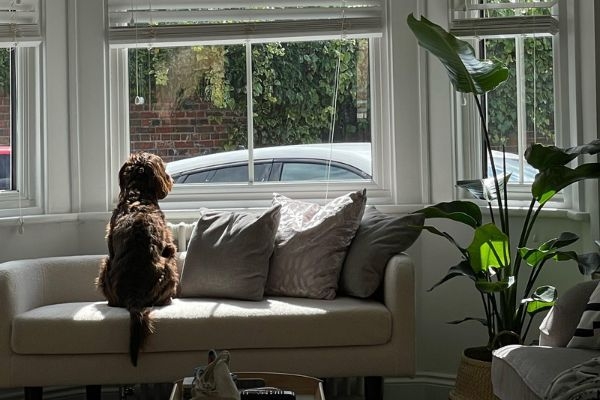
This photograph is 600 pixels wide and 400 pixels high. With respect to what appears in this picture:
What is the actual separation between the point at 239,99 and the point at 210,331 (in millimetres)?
1545

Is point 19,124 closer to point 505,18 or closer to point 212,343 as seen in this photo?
point 212,343

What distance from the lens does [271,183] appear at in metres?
4.44

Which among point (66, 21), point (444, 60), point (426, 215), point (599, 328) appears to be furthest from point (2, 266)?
point (599, 328)

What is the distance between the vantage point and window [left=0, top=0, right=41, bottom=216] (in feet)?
14.1

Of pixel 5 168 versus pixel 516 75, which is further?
pixel 5 168

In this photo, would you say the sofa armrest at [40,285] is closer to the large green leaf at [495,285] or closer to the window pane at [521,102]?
the large green leaf at [495,285]

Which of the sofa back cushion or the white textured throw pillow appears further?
the sofa back cushion

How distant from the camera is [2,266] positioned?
3.49 metres

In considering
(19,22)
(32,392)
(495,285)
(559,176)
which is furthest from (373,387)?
(19,22)

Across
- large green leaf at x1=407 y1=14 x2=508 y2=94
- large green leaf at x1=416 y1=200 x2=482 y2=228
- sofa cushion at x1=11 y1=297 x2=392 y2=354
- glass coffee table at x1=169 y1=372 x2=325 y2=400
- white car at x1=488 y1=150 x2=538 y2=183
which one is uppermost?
large green leaf at x1=407 y1=14 x2=508 y2=94

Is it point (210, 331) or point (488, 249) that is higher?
point (488, 249)

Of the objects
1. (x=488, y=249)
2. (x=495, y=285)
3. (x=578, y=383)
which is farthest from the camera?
(x=488, y=249)

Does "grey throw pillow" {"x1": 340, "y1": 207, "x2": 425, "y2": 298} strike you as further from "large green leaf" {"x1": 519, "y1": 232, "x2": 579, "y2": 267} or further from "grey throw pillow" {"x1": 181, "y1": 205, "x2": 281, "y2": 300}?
"large green leaf" {"x1": 519, "y1": 232, "x2": 579, "y2": 267}

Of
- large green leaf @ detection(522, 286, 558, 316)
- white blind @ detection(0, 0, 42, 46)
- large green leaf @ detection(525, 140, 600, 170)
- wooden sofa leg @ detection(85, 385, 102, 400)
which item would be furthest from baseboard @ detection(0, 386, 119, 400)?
large green leaf @ detection(525, 140, 600, 170)
